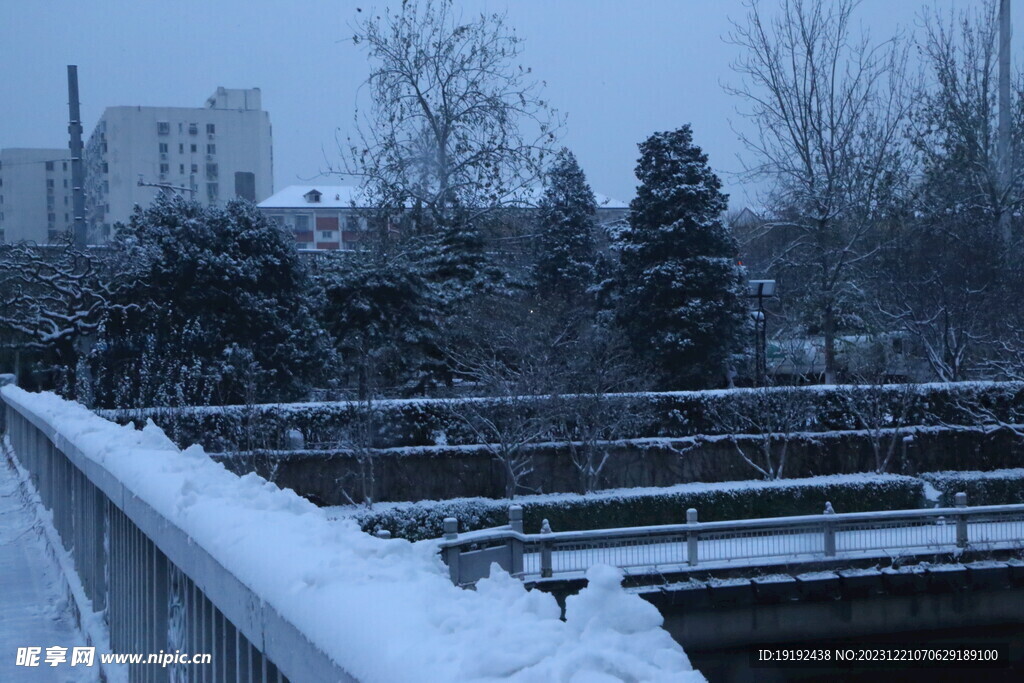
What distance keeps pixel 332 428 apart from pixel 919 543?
1151 cm

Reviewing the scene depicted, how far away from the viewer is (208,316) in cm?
2323

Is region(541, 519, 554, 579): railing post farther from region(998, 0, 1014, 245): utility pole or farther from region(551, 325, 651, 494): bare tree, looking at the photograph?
region(998, 0, 1014, 245): utility pole

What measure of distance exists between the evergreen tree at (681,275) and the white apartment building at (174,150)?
3828 centimetres

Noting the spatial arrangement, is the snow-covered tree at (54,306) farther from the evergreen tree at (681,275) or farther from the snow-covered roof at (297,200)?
the snow-covered roof at (297,200)

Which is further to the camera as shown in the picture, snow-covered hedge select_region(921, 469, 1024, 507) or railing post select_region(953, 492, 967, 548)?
snow-covered hedge select_region(921, 469, 1024, 507)

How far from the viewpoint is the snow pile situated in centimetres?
125

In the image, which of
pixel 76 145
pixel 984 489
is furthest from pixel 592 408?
pixel 76 145

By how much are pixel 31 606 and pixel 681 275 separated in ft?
81.8

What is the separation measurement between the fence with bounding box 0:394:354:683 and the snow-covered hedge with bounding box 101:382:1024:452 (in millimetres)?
14109

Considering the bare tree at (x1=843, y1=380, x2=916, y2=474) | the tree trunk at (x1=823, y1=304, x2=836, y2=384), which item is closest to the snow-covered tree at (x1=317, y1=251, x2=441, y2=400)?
the bare tree at (x1=843, y1=380, x2=916, y2=474)

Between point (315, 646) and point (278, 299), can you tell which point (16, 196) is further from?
point (315, 646)

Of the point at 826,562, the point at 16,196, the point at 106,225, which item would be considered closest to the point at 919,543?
the point at 826,562

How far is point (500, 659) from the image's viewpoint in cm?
125

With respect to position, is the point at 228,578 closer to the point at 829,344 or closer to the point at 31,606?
the point at 31,606
